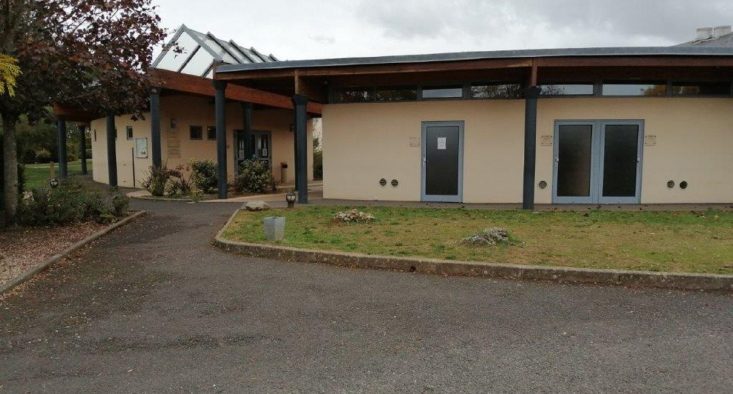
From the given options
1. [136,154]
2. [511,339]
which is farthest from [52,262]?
[136,154]

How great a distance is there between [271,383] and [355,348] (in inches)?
29.9

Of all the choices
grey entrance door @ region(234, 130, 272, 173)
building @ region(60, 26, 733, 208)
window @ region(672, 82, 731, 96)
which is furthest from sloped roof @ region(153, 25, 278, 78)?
window @ region(672, 82, 731, 96)

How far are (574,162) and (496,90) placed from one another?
250cm

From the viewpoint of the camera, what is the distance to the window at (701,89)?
11930 mm

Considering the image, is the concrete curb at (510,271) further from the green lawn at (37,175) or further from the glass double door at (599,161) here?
the green lawn at (37,175)

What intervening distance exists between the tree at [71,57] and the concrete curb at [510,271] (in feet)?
13.6

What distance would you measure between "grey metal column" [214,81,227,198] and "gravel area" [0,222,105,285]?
4.52 meters

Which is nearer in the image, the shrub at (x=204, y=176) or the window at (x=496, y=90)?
the window at (x=496, y=90)

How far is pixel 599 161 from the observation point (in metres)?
12.1

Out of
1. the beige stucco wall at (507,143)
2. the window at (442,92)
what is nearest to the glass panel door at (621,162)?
the beige stucco wall at (507,143)

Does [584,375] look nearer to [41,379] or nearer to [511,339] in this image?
[511,339]

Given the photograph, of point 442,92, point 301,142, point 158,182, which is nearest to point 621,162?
point 442,92

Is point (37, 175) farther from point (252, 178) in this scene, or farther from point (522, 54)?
point (522, 54)

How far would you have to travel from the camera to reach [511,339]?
13.1 ft
